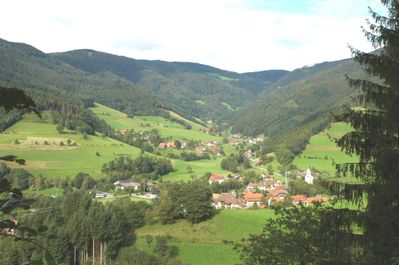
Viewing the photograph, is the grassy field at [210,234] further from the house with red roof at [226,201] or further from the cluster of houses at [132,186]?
the cluster of houses at [132,186]

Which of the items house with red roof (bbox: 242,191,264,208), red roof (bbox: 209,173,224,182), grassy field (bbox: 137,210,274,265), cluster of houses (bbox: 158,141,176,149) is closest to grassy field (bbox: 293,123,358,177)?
red roof (bbox: 209,173,224,182)

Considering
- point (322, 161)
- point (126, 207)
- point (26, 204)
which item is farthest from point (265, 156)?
point (26, 204)

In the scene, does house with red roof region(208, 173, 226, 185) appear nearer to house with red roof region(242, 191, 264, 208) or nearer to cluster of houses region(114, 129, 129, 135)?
house with red roof region(242, 191, 264, 208)

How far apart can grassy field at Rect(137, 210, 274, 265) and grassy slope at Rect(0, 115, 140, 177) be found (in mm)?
43412

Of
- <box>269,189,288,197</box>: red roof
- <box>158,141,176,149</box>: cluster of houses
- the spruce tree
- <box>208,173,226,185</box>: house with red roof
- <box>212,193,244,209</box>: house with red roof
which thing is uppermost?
the spruce tree

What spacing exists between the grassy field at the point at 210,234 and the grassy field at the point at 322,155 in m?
52.0

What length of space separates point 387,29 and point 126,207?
2058 inches

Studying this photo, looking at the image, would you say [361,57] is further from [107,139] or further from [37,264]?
[107,139]

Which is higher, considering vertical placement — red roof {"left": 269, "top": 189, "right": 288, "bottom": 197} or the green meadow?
the green meadow

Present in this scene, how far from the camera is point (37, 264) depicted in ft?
10.9

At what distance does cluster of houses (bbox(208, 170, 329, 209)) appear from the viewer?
257 ft

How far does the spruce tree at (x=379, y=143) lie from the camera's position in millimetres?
10914

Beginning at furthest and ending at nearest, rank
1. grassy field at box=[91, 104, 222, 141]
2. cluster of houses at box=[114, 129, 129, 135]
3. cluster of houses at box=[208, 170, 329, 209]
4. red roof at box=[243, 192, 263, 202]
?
grassy field at box=[91, 104, 222, 141] → cluster of houses at box=[114, 129, 129, 135] → red roof at box=[243, 192, 263, 202] → cluster of houses at box=[208, 170, 329, 209]

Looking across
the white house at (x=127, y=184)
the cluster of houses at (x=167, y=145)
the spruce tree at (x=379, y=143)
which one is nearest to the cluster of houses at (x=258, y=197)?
the white house at (x=127, y=184)
